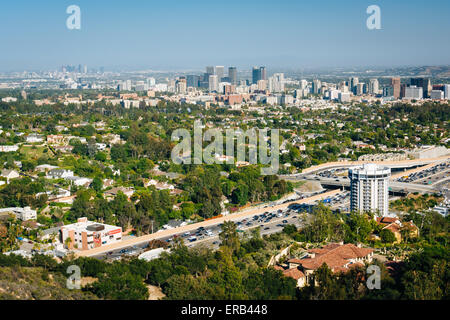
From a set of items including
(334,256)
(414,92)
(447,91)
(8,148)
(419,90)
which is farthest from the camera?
(414,92)

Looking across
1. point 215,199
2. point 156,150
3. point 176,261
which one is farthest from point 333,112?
point 176,261

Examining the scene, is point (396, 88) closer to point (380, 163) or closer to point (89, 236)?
point (380, 163)

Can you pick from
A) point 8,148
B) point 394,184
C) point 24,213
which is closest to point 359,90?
point 394,184

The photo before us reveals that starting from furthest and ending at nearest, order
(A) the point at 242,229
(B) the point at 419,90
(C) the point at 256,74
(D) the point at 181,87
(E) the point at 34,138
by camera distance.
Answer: (C) the point at 256,74 < (D) the point at 181,87 < (B) the point at 419,90 < (E) the point at 34,138 < (A) the point at 242,229

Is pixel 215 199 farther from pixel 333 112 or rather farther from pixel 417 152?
pixel 333 112

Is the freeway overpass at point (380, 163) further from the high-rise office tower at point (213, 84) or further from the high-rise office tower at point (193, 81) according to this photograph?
the high-rise office tower at point (193, 81)

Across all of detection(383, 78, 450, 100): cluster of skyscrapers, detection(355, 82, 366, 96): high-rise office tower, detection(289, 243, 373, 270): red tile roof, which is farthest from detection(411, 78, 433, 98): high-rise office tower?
detection(289, 243, 373, 270): red tile roof

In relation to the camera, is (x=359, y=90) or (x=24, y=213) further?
(x=359, y=90)

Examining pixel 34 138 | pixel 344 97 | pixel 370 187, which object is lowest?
pixel 370 187
